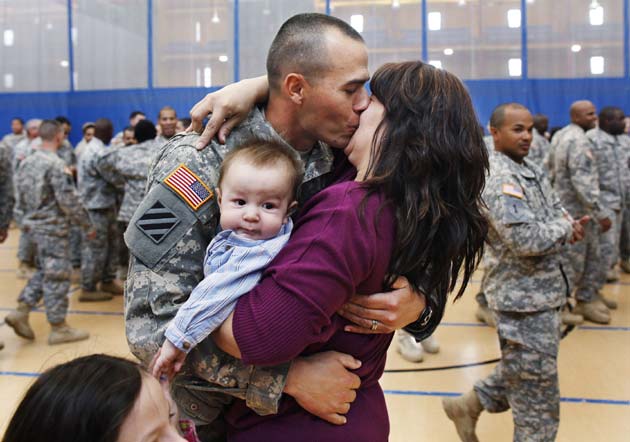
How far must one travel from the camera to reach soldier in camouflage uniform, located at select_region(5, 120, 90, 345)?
520 centimetres

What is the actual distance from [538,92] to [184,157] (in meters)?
10.6

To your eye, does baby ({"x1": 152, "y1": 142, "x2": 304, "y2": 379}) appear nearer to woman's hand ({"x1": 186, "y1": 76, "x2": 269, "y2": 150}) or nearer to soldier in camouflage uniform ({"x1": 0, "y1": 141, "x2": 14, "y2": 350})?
woman's hand ({"x1": 186, "y1": 76, "x2": 269, "y2": 150})

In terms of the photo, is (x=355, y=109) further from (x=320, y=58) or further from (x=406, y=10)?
(x=406, y=10)

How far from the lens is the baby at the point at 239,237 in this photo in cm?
126

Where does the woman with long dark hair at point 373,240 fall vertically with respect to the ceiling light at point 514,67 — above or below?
below

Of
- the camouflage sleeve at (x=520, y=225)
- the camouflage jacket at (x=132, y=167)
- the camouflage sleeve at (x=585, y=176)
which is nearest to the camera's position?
the camouflage sleeve at (x=520, y=225)

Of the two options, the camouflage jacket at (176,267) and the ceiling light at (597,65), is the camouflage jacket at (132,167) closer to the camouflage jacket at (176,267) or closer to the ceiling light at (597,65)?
the camouflage jacket at (176,267)

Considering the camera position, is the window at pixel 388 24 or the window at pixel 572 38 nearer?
the window at pixel 572 38

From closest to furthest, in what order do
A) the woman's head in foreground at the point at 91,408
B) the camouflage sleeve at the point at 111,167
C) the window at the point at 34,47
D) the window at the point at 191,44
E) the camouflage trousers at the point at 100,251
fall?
the woman's head in foreground at the point at 91,408 → the camouflage sleeve at the point at 111,167 → the camouflage trousers at the point at 100,251 → the window at the point at 191,44 → the window at the point at 34,47

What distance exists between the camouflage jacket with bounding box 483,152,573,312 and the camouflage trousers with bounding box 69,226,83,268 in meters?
5.55

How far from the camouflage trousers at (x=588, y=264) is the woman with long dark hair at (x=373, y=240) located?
4506mm

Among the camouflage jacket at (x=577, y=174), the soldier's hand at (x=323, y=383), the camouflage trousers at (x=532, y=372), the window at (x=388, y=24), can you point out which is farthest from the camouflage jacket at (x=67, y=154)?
the soldier's hand at (x=323, y=383)

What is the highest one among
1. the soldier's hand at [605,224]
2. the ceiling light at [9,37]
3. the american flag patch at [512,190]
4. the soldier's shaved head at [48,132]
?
the ceiling light at [9,37]

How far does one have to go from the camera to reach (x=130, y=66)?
12.0m
